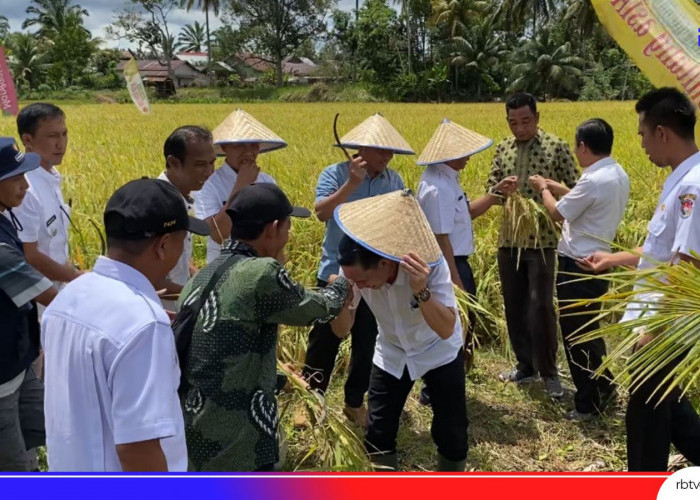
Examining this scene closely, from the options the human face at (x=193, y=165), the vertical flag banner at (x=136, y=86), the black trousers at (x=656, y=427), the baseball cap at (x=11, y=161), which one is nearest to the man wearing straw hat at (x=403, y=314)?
the black trousers at (x=656, y=427)

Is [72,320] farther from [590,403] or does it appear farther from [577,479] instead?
[590,403]

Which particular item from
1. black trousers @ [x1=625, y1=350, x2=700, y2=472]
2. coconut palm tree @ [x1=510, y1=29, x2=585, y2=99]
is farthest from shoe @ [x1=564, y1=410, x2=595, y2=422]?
coconut palm tree @ [x1=510, y1=29, x2=585, y2=99]

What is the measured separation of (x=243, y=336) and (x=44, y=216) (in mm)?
1504

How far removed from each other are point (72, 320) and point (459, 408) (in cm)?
157

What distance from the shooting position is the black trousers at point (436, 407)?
243 cm

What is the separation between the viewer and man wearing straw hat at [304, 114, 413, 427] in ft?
10.6

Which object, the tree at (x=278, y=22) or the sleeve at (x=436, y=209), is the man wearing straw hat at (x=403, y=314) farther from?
the tree at (x=278, y=22)

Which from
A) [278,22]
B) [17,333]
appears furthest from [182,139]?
[278,22]

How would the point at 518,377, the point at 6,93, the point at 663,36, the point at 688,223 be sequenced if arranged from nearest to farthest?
the point at 688,223
the point at 663,36
the point at 518,377
the point at 6,93

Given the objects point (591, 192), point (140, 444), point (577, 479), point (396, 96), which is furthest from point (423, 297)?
point (396, 96)

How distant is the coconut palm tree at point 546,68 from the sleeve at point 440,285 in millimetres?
33100

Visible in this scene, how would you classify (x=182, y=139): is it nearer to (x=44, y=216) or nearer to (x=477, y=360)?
(x=44, y=216)

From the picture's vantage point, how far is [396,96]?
1356 inches

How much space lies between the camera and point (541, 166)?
12.1 feet
